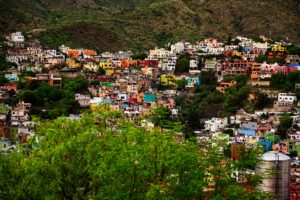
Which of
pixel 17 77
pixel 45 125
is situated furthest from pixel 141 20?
pixel 45 125

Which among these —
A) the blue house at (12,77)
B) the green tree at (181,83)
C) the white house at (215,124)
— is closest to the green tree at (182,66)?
the green tree at (181,83)

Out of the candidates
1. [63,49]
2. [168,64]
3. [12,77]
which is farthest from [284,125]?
[63,49]

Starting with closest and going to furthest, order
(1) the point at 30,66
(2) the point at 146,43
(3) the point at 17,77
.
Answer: (3) the point at 17,77 → (1) the point at 30,66 → (2) the point at 146,43

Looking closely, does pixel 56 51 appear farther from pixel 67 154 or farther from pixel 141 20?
pixel 67 154

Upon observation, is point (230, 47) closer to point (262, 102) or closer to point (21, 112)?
point (262, 102)

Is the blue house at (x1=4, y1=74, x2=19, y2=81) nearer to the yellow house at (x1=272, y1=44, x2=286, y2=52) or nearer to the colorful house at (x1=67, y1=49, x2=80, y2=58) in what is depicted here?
the colorful house at (x1=67, y1=49, x2=80, y2=58)

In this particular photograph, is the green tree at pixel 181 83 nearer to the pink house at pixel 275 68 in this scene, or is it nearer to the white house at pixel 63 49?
the pink house at pixel 275 68

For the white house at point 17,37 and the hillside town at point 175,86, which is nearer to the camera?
the hillside town at point 175,86
